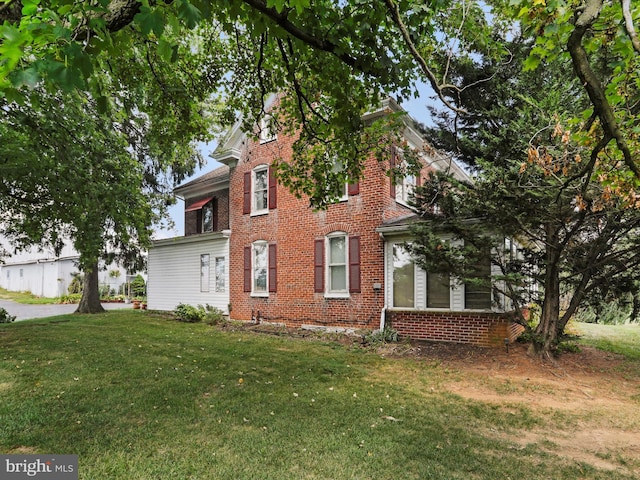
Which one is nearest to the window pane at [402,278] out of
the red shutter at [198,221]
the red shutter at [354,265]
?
the red shutter at [354,265]

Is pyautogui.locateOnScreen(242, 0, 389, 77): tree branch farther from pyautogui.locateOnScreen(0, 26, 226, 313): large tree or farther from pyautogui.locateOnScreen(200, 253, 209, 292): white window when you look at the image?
pyautogui.locateOnScreen(200, 253, 209, 292): white window

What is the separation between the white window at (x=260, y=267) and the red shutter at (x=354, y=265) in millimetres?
3674

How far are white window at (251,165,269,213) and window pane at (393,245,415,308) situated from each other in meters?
5.55

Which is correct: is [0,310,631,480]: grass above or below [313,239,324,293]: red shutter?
below

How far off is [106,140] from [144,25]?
28.6 feet

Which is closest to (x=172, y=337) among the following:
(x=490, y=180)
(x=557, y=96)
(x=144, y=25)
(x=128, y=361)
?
(x=128, y=361)

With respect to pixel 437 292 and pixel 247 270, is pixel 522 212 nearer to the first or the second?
pixel 437 292

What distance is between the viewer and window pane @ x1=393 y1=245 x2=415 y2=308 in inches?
421

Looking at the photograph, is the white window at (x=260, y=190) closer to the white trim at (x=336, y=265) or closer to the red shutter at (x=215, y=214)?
the red shutter at (x=215, y=214)

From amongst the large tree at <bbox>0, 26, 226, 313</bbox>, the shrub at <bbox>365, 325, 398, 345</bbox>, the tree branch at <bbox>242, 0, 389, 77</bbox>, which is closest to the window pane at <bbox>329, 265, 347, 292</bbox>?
the shrub at <bbox>365, 325, 398, 345</bbox>

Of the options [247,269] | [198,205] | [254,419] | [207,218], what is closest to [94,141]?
[247,269]

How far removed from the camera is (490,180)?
24.1 feet

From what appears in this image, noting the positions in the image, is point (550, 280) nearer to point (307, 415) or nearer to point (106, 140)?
point (307, 415)

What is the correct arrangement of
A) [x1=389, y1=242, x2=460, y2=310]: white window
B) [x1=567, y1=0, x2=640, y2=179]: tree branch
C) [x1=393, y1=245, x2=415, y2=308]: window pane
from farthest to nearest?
→ [x1=393, y1=245, x2=415, y2=308]: window pane → [x1=389, y1=242, x2=460, y2=310]: white window → [x1=567, y1=0, x2=640, y2=179]: tree branch
